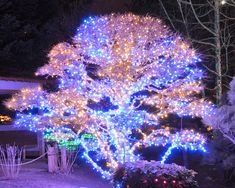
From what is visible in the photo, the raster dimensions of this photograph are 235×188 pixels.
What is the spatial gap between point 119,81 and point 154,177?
11.9 feet

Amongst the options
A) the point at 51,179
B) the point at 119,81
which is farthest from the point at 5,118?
the point at 119,81

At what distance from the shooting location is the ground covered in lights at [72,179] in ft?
36.4

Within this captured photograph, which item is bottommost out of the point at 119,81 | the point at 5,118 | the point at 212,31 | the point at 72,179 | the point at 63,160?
the point at 72,179

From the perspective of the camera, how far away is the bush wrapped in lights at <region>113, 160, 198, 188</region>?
7879 millimetres

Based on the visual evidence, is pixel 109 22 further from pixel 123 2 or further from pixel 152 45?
pixel 123 2

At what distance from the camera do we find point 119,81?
11125 mm

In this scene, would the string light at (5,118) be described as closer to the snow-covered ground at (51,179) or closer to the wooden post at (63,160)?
the snow-covered ground at (51,179)

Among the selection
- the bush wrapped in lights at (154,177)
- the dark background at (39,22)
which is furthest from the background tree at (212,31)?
the bush wrapped in lights at (154,177)

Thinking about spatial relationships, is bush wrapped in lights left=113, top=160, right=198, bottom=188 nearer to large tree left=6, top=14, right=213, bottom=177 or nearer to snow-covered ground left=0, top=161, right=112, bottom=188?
large tree left=6, top=14, right=213, bottom=177

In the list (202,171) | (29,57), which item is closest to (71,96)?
(202,171)

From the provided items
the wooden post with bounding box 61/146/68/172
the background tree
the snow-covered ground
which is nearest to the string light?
the snow-covered ground

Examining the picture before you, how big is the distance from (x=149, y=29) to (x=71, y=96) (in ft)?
7.72

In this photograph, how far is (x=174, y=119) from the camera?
16188 millimetres

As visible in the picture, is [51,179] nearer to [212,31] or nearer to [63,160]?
[63,160]
